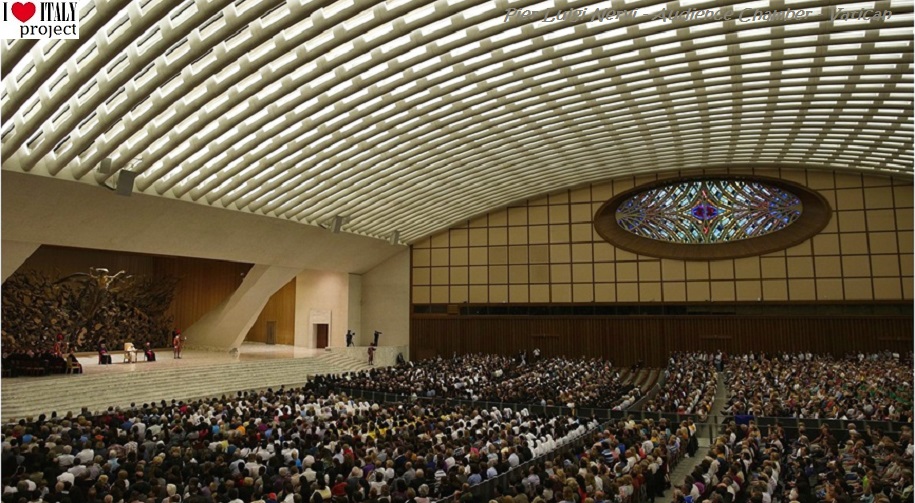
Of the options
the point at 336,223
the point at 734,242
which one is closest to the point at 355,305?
the point at 336,223

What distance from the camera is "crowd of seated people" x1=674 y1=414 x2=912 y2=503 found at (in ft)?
26.0

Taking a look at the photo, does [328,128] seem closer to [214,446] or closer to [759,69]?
[214,446]

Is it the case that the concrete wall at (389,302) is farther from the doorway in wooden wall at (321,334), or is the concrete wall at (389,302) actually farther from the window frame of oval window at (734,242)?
the window frame of oval window at (734,242)

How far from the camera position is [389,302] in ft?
121

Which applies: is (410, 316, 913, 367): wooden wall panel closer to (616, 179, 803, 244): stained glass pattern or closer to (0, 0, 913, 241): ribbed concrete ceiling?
(616, 179, 803, 244): stained glass pattern

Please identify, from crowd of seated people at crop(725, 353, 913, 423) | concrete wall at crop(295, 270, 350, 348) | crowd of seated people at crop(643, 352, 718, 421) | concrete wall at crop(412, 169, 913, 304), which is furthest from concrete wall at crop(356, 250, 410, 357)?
crowd of seated people at crop(725, 353, 913, 423)

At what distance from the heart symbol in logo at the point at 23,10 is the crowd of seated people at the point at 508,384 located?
13.7m

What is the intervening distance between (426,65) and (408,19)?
8.46 ft

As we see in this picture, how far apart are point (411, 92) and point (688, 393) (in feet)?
40.4

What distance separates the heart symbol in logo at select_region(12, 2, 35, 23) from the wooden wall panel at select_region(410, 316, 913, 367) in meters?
27.2

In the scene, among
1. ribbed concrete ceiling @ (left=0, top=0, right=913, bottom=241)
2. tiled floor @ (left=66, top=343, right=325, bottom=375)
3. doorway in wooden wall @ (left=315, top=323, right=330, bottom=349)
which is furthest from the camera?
doorway in wooden wall @ (left=315, top=323, right=330, bottom=349)

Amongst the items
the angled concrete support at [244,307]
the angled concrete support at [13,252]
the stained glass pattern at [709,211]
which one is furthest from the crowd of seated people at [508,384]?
the angled concrete support at [13,252]

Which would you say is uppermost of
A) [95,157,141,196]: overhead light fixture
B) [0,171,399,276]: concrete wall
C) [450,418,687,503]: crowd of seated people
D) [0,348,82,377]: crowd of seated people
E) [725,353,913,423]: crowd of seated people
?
[95,157,141,196]: overhead light fixture

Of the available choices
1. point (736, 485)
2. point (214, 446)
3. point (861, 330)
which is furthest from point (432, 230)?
point (736, 485)
